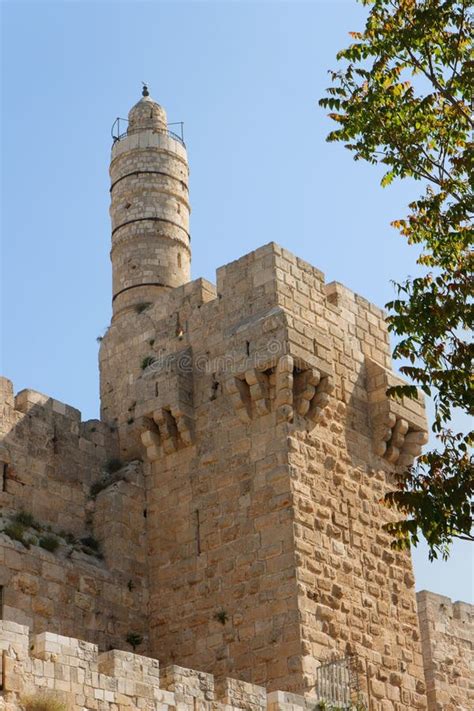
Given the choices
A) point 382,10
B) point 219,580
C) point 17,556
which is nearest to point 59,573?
point 17,556

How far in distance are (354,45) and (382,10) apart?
1.32 ft

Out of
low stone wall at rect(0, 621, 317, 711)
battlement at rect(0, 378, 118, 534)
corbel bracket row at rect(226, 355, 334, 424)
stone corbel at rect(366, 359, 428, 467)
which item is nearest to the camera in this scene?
low stone wall at rect(0, 621, 317, 711)

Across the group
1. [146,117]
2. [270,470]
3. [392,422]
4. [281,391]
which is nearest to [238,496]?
[270,470]

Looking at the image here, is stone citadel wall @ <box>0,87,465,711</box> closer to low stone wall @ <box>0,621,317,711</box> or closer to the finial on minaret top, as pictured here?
low stone wall @ <box>0,621,317,711</box>

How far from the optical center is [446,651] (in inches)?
796

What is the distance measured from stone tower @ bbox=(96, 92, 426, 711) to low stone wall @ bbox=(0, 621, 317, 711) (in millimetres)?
1514

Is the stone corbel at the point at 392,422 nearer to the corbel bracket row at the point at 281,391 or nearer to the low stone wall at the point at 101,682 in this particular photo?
the corbel bracket row at the point at 281,391

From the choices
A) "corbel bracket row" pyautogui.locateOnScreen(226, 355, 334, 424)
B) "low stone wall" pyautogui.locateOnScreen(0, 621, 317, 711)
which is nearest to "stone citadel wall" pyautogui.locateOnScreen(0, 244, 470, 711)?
"corbel bracket row" pyautogui.locateOnScreen(226, 355, 334, 424)

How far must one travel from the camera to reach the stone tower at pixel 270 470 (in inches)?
608

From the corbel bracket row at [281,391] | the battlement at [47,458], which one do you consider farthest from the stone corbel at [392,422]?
the battlement at [47,458]

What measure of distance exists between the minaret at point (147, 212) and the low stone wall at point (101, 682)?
722cm

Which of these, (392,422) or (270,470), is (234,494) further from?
(392,422)

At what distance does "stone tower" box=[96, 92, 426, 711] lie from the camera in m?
15.4

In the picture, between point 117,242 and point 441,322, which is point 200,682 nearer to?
point 441,322
